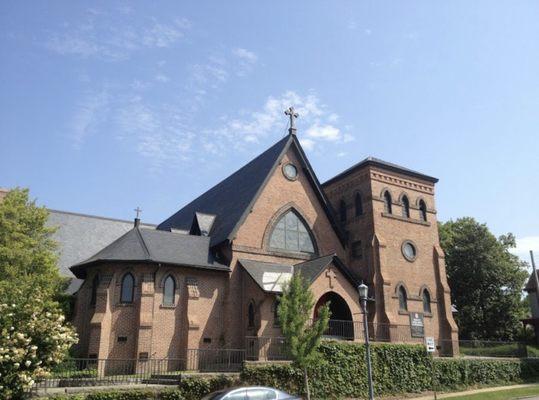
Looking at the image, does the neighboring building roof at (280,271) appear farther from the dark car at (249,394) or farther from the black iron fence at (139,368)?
the dark car at (249,394)

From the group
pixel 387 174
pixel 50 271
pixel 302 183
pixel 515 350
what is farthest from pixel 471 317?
pixel 50 271

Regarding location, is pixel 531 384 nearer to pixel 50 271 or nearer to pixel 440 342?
pixel 440 342

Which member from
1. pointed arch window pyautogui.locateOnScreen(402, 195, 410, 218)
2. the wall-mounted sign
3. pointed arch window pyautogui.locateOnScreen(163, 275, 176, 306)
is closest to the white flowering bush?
pointed arch window pyautogui.locateOnScreen(163, 275, 176, 306)

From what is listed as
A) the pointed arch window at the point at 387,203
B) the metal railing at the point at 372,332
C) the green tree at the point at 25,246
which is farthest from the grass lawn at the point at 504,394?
the green tree at the point at 25,246

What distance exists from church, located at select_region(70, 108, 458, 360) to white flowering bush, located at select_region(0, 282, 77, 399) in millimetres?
6553

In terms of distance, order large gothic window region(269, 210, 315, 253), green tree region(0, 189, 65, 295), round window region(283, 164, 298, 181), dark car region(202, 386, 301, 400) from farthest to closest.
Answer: round window region(283, 164, 298, 181) → large gothic window region(269, 210, 315, 253) → green tree region(0, 189, 65, 295) → dark car region(202, 386, 301, 400)

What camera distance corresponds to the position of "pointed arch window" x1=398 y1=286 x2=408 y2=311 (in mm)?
28156

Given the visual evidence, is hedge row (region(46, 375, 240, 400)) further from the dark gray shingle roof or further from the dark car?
the dark gray shingle roof

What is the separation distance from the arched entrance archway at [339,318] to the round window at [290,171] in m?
7.75

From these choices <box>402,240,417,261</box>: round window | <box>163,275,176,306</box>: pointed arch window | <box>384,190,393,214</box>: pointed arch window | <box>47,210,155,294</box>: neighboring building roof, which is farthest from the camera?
<box>47,210,155,294</box>: neighboring building roof

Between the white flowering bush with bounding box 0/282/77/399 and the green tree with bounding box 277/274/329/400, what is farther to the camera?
the green tree with bounding box 277/274/329/400

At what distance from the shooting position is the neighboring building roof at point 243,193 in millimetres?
26469

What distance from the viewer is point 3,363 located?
13719 mm

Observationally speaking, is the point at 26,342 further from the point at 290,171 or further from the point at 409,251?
the point at 409,251
